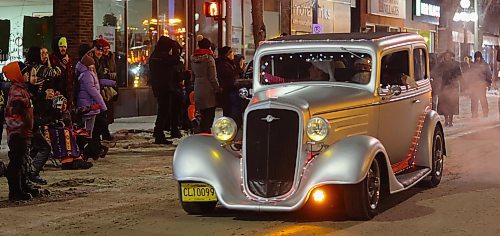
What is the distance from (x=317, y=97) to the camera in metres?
8.73

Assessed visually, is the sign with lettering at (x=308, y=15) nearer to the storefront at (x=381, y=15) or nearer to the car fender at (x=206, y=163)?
the storefront at (x=381, y=15)

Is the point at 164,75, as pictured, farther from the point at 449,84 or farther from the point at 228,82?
the point at 449,84

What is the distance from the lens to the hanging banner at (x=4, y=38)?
61.1 ft

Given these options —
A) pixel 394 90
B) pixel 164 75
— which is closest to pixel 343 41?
pixel 394 90

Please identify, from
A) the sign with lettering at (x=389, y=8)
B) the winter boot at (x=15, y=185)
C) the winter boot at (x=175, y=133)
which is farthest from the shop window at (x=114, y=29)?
the sign with lettering at (x=389, y=8)

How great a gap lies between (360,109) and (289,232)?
1790 millimetres

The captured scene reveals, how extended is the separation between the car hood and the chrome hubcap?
2.26ft

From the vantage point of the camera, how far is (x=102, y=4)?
2112cm

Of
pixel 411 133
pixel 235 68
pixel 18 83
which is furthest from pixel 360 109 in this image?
pixel 235 68

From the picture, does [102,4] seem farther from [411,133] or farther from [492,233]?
[492,233]

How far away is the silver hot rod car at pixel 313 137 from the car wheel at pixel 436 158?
569 mm

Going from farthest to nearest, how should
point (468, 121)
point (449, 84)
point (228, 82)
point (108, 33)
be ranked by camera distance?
point (468, 121) → point (108, 33) → point (449, 84) → point (228, 82)

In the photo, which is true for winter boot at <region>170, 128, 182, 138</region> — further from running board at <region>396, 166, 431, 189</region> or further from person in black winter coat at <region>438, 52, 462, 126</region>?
running board at <region>396, 166, 431, 189</region>

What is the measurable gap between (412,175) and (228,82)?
241 inches
